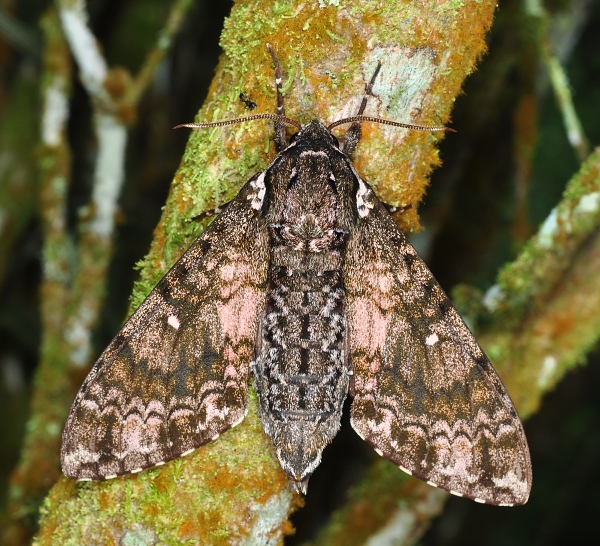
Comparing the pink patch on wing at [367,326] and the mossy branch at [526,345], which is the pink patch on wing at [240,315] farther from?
the mossy branch at [526,345]

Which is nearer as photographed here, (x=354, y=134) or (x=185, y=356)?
(x=354, y=134)

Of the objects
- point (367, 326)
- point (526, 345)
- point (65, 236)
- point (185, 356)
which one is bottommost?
point (65, 236)

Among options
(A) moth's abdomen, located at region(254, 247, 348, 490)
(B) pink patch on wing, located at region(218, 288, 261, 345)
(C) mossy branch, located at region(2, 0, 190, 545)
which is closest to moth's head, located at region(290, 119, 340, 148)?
(A) moth's abdomen, located at region(254, 247, 348, 490)

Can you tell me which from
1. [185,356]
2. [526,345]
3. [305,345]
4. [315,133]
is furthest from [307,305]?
[526,345]

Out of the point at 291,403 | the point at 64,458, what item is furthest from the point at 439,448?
the point at 64,458

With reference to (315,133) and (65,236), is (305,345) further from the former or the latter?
(65,236)

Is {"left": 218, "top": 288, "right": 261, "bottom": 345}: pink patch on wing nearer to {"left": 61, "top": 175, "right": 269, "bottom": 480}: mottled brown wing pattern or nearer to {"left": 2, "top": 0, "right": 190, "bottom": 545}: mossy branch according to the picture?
{"left": 61, "top": 175, "right": 269, "bottom": 480}: mottled brown wing pattern
